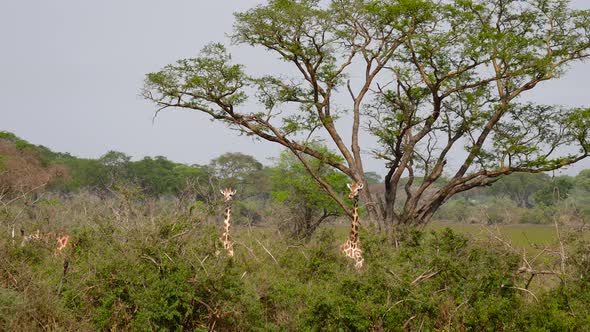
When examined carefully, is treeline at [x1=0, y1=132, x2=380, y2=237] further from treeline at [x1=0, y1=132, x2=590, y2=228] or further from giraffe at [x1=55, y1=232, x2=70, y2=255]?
giraffe at [x1=55, y1=232, x2=70, y2=255]

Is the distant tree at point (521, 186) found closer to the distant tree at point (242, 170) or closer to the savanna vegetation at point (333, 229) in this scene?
the distant tree at point (242, 170)

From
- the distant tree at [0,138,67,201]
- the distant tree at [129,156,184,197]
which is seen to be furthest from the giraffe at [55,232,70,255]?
the distant tree at [129,156,184,197]

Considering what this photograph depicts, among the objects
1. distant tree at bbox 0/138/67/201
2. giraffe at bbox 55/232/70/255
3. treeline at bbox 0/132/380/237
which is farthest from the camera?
distant tree at bbox 0/138/67/201

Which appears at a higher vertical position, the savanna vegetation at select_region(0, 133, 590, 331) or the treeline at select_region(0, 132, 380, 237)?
the treeline at select_region(0, 132, 380, 237)

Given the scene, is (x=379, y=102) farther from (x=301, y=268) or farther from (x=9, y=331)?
(x=9, y=331)

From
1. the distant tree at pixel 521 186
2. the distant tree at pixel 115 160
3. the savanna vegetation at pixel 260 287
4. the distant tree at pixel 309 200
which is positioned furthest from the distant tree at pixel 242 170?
the savanna vegetation at pixel 260 287

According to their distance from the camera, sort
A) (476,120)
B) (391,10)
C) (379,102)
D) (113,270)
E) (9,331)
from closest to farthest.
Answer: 1. (9,331)
2. (113,270)
3. (391,10)
4. (476,120)
5. (379,102)

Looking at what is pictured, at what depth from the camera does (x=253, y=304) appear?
6.97 meters

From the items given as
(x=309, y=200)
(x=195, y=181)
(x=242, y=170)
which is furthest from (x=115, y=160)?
(x=195, y=181)

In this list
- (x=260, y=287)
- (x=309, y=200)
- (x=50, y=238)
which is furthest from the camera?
(x=309, y=200)

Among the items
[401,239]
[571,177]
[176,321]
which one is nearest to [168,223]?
[176,321]

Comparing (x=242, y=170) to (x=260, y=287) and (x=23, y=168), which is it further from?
(x=260, y=287)

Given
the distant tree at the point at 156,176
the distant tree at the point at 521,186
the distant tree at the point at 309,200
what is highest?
the distant tree at the point at 521,186

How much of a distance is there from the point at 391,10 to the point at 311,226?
6.38 metres
